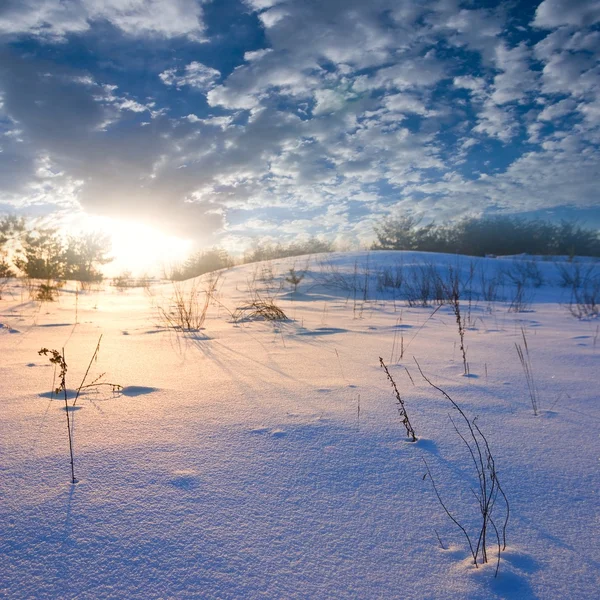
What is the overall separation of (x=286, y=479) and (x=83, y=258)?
1515 centimetres

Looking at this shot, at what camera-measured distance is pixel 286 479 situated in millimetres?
940

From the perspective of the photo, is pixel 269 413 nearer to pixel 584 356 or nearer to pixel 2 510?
pixel 2 510

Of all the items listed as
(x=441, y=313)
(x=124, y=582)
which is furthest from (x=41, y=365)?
(x=441, y=313)

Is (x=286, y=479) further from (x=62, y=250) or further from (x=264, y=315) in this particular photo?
(x=62, y=250)

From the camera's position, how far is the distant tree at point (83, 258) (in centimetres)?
1340

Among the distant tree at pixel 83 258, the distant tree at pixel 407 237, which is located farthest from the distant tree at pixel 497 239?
the distant tree at pixel 83 258

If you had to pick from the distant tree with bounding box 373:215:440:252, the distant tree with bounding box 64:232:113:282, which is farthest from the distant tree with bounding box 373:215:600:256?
the distant tree with bounding box 64:232:113:282

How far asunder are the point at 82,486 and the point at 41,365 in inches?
50.0

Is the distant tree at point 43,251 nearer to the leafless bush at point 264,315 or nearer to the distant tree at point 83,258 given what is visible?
the distant tree at point 83,258

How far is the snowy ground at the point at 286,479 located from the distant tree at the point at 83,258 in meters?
12.7

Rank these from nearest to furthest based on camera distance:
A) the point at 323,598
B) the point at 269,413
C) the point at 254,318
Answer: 1. the point at 323,598
2. the point at 269,413
3. the point at 254,318

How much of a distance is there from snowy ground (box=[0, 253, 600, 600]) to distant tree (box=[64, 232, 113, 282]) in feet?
41.6

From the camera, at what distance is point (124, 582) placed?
2.07 ft

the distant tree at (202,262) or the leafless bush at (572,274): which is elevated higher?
the distant tree at (202,262)
